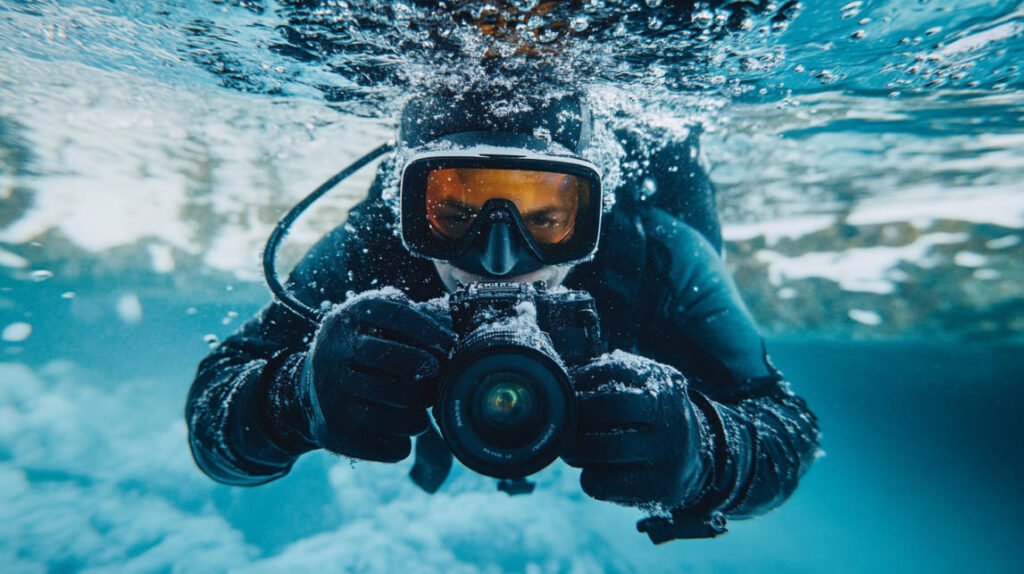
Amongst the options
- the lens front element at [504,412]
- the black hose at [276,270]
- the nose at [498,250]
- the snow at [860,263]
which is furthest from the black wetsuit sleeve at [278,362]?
the snow at [860,263]

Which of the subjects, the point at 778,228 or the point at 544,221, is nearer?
the point at 544,221

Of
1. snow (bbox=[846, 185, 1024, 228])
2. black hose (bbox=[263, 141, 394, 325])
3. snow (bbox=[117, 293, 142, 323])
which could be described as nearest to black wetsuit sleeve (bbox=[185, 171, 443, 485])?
black hose (bbox=[263, 141, 394, 325])

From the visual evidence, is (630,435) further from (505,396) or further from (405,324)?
(405,324)

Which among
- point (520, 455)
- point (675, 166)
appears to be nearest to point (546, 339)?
point (520, 455)

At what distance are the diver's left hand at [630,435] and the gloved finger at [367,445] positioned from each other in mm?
703

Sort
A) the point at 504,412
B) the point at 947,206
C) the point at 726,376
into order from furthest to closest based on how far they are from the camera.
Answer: the point at 947,206, the point at 726,376, the point at 504,412

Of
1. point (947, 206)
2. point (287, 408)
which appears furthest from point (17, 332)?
point (947, 206)

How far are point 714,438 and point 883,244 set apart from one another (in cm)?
1252

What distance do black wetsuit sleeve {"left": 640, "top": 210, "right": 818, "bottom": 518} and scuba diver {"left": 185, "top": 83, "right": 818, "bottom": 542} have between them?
0.01m

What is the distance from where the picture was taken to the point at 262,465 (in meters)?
Result: 2.45

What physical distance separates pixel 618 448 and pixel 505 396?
532 mm

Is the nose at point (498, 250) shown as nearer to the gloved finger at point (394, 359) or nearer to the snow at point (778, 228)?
the gloved finger at point (394, 359)

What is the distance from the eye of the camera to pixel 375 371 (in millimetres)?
1694

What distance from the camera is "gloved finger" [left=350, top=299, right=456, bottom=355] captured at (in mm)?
1672
